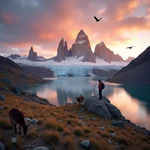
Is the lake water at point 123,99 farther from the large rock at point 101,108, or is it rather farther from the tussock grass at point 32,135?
the tussock grass at point 32,135

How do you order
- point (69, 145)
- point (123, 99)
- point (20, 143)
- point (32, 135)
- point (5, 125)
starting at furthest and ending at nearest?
point (123, 99)
point (5, 125)
point (32, 135)
point (69, 145)
point (20, 143)

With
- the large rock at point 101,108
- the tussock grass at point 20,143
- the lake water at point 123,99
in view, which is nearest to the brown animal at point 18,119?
the tussock grass at point 20,143

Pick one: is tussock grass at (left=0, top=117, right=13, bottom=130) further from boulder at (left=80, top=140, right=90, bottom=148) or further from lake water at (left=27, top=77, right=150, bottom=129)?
lake water at (left=27, top=77, right=150, bottom=129)

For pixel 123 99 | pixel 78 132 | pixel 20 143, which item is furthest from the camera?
pixel 123 99

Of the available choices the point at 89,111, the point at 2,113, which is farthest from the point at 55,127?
the point at 89,111

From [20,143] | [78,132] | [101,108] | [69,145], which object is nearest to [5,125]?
[20,143]

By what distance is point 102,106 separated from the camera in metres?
26.1

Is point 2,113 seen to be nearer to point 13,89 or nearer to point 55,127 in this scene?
point 55,127

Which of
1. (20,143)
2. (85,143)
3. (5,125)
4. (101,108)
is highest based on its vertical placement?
(5,125)

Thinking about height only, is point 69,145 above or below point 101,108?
above

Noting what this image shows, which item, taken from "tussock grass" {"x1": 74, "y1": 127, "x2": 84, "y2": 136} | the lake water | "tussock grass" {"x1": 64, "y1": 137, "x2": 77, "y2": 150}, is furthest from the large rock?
"tussock grass" {"x1": 64, "y1": 137, "x2": 77, "y2": 150}

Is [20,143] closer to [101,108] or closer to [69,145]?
[69,145]

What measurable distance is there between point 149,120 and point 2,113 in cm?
4085

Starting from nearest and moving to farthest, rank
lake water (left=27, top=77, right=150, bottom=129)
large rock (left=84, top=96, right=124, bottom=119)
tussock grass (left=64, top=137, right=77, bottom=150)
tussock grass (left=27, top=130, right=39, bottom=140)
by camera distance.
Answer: tussock grass (left=64, top=137, right=77, bottom=150)
tussock grass (left=27, top=130, right=39, bottom=140)
large rock (left=84, top=96, right=124, bottom=119)
lake water (left=27, top=77, right=150, bottom=129)
